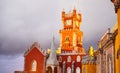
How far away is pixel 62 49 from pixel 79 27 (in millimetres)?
9958

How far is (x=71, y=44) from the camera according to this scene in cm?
6681

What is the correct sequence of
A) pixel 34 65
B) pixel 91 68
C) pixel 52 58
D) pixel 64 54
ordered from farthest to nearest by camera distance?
pixel 64 54
pixel 52 58
pixel 34 65
pixel 91 68

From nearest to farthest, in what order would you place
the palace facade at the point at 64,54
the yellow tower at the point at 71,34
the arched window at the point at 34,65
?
the arched window at the point at 34,65 → the palace facade at the point at 64,54 → the yellow tower at the point at 71,34

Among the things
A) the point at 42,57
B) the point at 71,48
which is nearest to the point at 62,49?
the point at 71,48

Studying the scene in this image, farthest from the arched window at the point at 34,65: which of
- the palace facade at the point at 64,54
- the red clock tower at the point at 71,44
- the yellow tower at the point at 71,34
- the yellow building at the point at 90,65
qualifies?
the yellow tower at the point at 71,34

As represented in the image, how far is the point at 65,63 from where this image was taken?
60969 mm

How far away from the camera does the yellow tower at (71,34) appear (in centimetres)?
6631

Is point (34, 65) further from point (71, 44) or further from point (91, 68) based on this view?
point (71, 44)

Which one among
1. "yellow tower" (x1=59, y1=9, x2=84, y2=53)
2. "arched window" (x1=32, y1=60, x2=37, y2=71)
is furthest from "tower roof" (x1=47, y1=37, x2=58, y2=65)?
"yellow tower" (x1=59, y1=9, x2=84, y2=53)

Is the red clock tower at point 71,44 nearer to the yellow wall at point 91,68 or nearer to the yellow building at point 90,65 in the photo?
the yellow building at point 90,65

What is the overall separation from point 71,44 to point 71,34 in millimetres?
2394

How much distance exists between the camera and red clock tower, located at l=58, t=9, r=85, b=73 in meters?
60.8

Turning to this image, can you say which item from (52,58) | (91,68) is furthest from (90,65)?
(52,58)

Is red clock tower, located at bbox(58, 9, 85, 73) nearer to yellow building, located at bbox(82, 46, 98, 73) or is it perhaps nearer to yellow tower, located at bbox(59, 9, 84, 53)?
yellow tower, located at bbox(59, 9, 84, 53)
